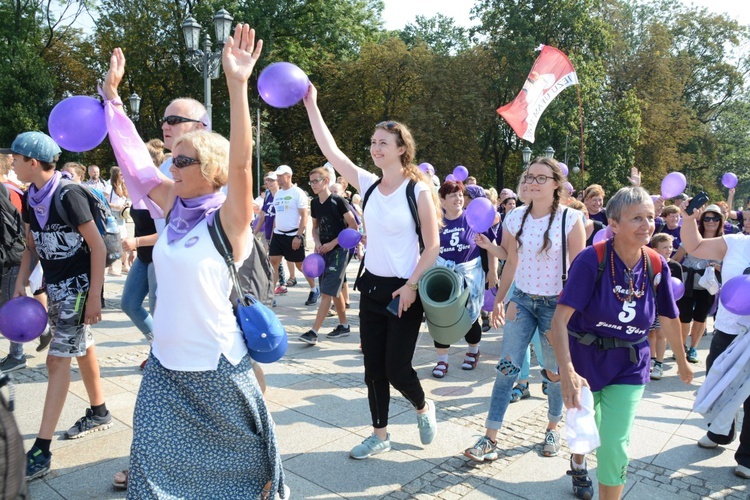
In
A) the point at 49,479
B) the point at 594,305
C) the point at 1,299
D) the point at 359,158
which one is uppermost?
the point at 359,158

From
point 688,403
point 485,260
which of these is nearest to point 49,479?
point 688,403

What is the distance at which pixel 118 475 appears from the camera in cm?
342

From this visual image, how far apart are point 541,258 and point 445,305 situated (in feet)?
2.95

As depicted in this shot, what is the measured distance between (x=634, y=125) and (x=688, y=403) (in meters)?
30.2

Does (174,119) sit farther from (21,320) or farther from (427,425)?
(427,425)

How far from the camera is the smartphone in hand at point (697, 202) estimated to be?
3.73 meters

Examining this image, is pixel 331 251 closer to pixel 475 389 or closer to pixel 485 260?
pixel 485 260

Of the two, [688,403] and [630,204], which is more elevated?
[630,204]

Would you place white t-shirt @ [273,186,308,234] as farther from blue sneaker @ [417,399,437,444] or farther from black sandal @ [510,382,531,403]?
blue sneaker @ [417,399,437,444]

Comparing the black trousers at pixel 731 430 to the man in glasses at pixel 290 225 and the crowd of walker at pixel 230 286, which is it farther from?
the man in glasses at pixel 290 225

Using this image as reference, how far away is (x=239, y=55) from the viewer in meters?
2.33

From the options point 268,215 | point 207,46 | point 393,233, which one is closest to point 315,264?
point 268,215

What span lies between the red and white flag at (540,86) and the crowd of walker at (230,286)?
5.93m

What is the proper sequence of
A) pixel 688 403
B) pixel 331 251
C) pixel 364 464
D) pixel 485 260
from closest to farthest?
pixel 364 464 < pixel 688 403 < pixel 331 251 < pixel 485 260
